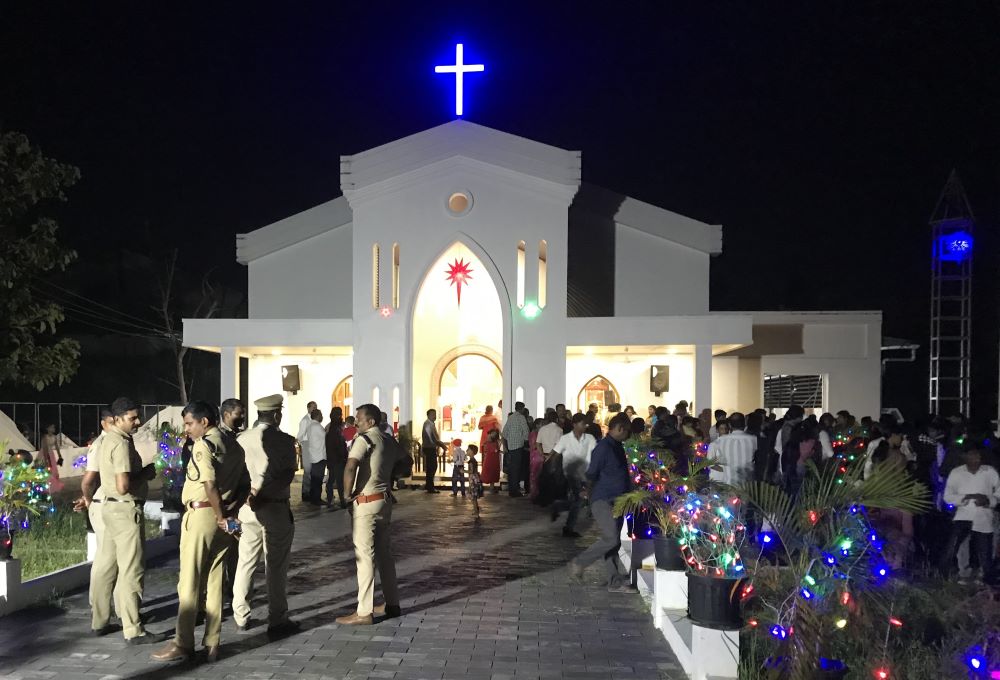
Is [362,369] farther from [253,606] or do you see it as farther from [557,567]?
[253,606]

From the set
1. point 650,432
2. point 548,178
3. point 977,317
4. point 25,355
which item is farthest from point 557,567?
point 977,317

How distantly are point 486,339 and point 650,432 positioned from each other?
9195 mm

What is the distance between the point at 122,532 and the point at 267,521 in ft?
3.62

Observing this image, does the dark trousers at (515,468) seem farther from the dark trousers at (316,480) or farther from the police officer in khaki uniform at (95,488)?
the police officer in khaki uniform at (95,488)

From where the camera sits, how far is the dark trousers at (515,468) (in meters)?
15.9

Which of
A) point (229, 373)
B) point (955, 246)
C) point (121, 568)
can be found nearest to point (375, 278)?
point (229, 373)

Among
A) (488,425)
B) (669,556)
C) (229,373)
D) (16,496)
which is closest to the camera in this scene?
(669,556)

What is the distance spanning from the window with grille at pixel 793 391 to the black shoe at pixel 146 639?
1864cm

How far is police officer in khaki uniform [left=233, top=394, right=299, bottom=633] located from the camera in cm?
675

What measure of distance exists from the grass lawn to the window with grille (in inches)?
646

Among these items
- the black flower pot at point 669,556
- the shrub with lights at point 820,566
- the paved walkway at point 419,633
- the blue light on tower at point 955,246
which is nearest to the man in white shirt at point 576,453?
the paved walkway at point 419,633

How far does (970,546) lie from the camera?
A: 31.4ft

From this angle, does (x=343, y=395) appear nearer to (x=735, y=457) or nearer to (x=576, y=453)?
(x=576, y=453)

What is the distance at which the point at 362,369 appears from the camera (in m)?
18.5
